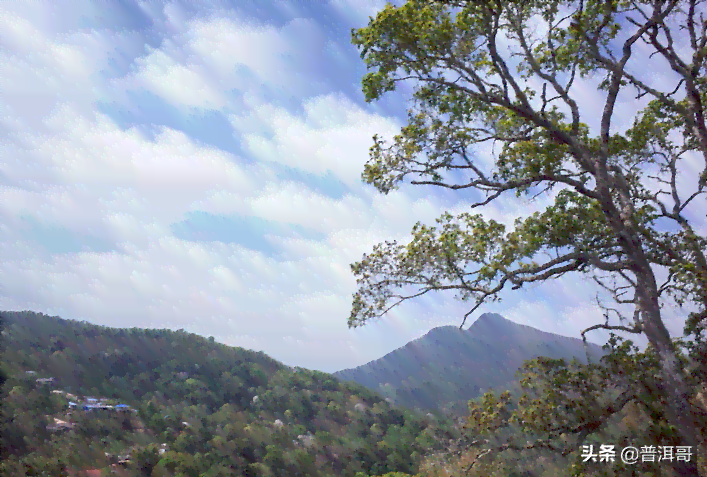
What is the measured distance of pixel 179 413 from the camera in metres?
102

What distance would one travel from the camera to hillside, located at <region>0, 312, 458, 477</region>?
77.1 meters

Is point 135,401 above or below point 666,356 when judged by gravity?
below

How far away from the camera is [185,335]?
150 metres

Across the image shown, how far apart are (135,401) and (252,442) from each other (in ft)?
Result: 136

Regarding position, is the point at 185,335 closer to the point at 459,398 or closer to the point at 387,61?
the point at 459,398

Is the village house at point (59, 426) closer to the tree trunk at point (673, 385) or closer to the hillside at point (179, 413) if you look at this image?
the hillside at point (179, 413)

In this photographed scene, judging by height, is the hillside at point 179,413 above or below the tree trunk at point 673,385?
below

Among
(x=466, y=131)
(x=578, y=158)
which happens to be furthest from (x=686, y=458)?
(x=466, y=131)

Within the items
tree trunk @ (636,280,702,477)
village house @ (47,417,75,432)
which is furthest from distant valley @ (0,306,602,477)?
tree trunk @ (636,280,702,477)

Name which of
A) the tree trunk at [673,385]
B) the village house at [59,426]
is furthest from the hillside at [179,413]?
the tree trunk at [673,385]

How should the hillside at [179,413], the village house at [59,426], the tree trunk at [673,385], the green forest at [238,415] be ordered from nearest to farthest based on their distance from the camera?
the tree trunk at [673,385], the green forest at [238,415], the hillside at [179,413], the village house at [59,426]

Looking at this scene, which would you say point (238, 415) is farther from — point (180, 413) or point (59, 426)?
point (59, 426)

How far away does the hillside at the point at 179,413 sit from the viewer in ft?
253

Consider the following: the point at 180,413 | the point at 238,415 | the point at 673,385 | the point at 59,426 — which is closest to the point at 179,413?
the point at 180,413
